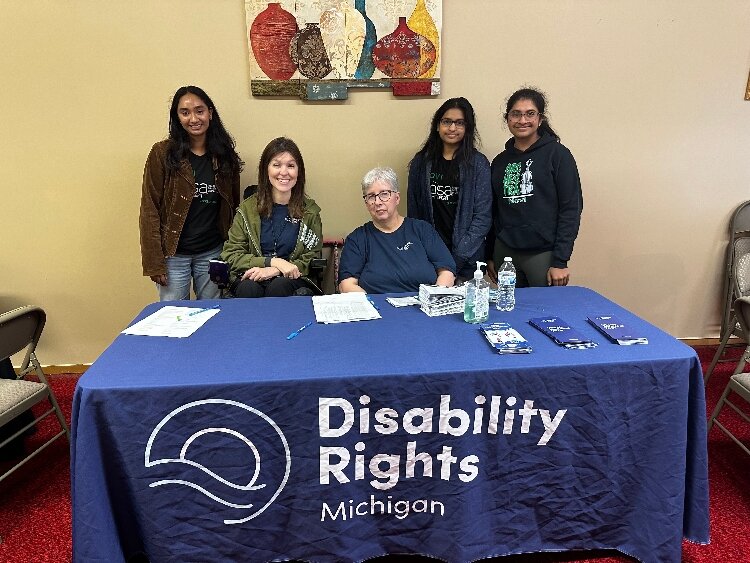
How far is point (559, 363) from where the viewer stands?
1377 millimetres

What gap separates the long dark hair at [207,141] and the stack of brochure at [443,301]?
1373 mm

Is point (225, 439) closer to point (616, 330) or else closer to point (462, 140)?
point (616, 330)

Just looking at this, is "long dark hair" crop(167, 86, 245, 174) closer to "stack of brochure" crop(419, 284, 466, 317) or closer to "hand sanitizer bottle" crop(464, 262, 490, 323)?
"stack of brochure" crop(419, 284, 466, 317)

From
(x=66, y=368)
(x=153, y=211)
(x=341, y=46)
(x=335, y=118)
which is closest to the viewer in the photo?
(x=153, y=211)

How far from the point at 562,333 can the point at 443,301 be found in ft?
1.39

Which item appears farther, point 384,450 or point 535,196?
point 535,196

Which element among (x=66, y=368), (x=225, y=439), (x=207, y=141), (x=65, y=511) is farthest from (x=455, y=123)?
(x=66, y=368)

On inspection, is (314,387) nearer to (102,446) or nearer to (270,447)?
(270,447)

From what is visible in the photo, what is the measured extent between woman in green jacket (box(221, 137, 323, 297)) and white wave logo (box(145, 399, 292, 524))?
96 cm

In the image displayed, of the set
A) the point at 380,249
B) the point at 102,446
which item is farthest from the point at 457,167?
the point at 102,446

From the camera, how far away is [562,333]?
155cm

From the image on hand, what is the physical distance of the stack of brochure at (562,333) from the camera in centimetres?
148

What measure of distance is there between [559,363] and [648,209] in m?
2.25

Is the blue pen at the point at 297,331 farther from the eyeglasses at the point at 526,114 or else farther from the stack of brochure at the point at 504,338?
the eyeglasses at the point at 526,114
